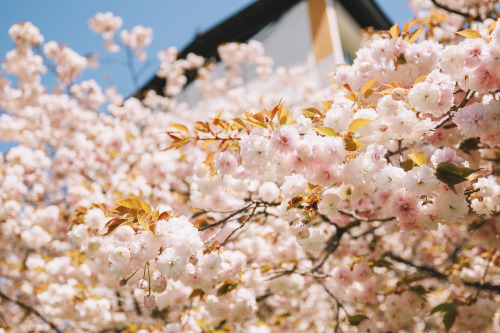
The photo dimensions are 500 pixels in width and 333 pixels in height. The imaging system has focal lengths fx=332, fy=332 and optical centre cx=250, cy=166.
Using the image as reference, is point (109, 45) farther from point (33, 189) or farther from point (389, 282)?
point (389, 282)

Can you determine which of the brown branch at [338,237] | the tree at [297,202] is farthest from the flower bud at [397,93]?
the brown branch at [338,237]

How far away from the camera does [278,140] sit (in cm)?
144

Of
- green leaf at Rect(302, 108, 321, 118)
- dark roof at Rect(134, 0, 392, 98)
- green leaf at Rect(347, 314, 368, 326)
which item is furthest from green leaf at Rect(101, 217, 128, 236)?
dark roof at Rect(134, 0, 392, 98)

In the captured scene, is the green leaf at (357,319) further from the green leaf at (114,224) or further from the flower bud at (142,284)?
the green leaf at (114,224)

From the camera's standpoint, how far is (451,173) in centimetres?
126

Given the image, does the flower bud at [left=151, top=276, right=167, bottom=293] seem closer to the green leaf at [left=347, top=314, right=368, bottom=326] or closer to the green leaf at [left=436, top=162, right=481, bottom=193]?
the green leaf at [left=436, top=162, right=481, bottom=193]

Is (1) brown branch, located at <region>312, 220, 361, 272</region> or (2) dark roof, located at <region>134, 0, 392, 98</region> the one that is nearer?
(1) brown branch, located at <region>312, 220, 361, 272</region>

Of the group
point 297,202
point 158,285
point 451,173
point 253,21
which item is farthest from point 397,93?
point 253,21

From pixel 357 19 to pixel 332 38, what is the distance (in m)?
2.77

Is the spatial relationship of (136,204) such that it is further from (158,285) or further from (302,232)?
(302,232)

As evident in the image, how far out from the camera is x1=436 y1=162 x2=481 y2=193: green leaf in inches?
48.8

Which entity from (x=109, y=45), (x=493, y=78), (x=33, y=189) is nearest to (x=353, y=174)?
(x=493, y=78)

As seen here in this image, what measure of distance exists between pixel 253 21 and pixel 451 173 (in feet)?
31.9

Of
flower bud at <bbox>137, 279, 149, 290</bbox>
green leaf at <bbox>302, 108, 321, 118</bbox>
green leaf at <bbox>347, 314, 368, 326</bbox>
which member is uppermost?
green leaf at <bbox>302, 108, 321, 118</bbox>
